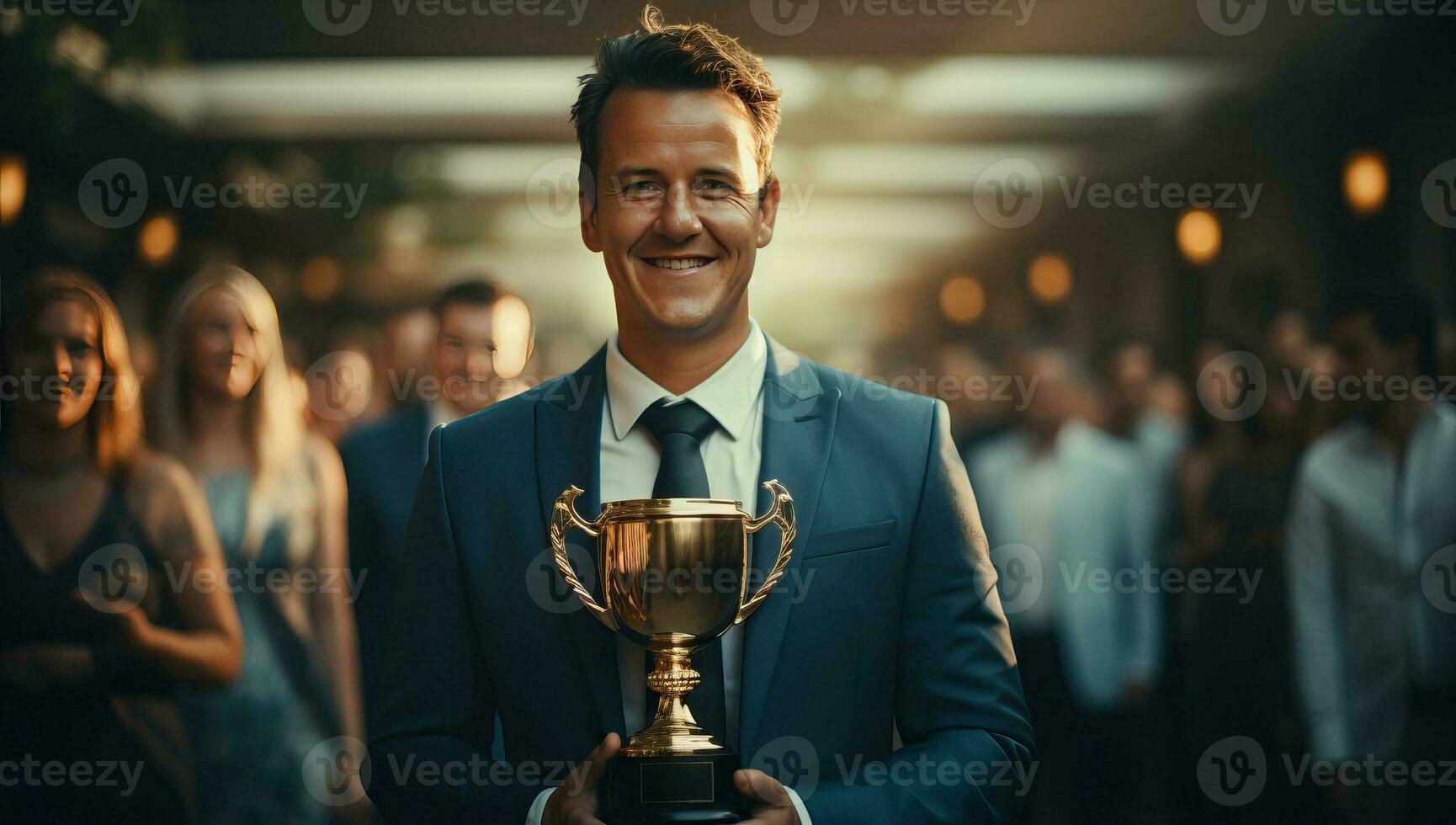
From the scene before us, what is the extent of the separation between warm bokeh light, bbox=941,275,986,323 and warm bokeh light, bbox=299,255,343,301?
7.49ft

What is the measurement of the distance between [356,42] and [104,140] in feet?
3.20

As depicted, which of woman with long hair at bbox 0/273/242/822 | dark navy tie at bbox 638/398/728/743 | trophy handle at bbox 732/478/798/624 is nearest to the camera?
trophy handle at bbox 732/478/798/624

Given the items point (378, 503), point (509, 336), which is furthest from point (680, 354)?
point (509, 336)

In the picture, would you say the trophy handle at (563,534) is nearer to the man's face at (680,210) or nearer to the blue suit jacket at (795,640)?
the blue suit jacket at (795,640)

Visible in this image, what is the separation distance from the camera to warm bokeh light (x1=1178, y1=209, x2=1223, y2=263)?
5.45 m

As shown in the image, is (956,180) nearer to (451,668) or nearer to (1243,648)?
(1243,648)

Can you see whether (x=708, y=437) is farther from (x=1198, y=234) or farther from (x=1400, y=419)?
(x=1198, y=234)

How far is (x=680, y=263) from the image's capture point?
1808 mm

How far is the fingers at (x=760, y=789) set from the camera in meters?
1.58

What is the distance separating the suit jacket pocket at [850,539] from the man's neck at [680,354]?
267 millimetres

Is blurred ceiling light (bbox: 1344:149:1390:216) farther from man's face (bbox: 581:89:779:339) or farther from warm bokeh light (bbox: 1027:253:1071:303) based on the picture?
man's face (bbox: 581:89:779:339)

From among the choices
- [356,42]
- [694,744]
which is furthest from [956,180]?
[694,744]

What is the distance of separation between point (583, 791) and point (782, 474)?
478 millimetres

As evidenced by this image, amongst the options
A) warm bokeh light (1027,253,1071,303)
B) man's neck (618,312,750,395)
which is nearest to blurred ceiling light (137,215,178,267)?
warm bokeh light (1027,253,1071,303)
